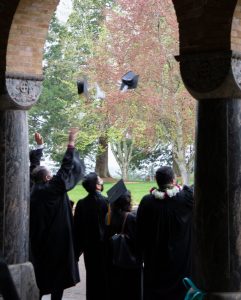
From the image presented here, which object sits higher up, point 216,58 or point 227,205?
point 216,58

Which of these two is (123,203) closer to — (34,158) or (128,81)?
(34,158)

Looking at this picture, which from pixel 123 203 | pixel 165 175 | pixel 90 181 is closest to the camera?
pixel 165 175

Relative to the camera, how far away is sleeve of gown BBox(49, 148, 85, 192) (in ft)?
22.0

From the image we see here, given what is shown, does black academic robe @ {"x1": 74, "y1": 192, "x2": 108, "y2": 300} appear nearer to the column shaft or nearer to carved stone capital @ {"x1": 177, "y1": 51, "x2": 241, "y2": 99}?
the column shaft

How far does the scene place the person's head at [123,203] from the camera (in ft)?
20.1

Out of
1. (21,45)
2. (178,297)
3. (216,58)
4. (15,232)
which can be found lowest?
(178,297)

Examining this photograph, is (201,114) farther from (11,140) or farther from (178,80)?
(178,80)

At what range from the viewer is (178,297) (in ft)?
19.6

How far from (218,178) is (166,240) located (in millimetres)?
851

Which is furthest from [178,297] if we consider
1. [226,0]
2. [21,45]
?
[21,45]

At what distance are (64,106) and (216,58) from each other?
64.6 feet

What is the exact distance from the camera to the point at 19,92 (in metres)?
7.04

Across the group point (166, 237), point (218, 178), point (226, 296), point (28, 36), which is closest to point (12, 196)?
point (28, 36)

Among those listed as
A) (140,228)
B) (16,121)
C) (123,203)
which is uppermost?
(16,121)
